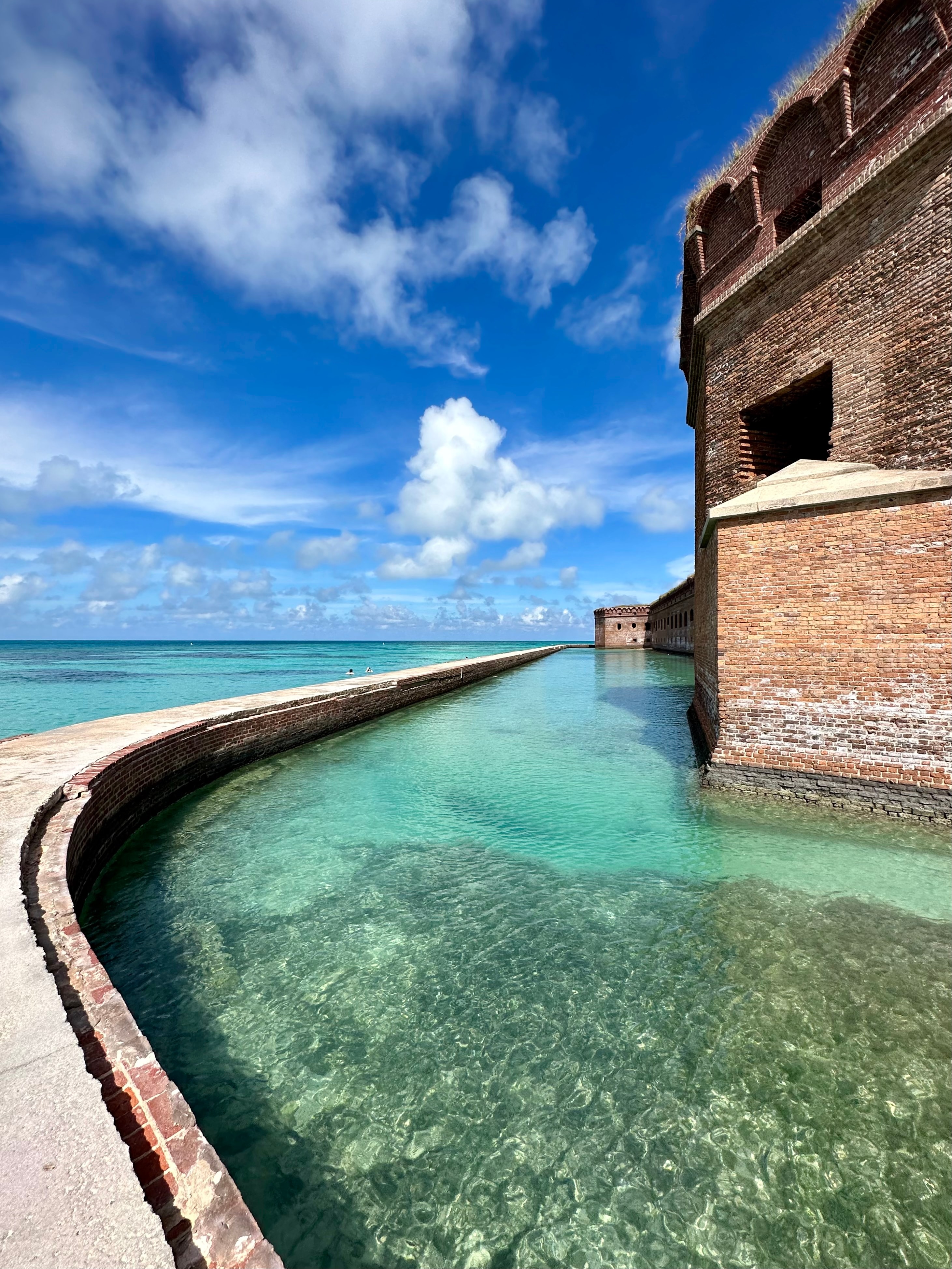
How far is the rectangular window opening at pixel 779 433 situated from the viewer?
800cm

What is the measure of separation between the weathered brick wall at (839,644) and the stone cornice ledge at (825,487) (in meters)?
0.11

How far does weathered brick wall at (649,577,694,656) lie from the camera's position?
29734 millimetres

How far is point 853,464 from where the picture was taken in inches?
246

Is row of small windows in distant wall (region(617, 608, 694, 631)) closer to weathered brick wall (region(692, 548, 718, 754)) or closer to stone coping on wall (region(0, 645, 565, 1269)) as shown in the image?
weathered brick wall (region(692, 548, 718, 754))


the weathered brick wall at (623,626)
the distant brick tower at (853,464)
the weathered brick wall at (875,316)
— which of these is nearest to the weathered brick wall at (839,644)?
the distant brick tower at (853,464)

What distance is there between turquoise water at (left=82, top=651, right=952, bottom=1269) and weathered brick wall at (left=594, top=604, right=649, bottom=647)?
46250mm

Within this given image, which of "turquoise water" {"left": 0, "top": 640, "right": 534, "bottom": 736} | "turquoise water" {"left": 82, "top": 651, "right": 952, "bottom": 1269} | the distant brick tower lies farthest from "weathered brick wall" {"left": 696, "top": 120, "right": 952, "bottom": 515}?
"turquoise water" {"left": 0, "top": 640, "right": 534, "bottom": 736}

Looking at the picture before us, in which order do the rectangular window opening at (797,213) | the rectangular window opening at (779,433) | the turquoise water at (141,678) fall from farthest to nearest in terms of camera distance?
1. the turquoise water at (141,678)
2. the rectangular window opening at (779,433)
3. the rectangular window opening at (797,213)

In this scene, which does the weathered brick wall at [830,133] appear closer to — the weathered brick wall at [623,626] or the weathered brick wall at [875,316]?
the weathered brick wall at [875,316]

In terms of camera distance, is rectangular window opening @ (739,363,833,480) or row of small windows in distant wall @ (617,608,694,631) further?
row of small windows in distant wall @ (617,608,694,631)

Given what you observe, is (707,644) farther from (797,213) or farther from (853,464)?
(797,213)

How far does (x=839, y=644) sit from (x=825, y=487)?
70.7 inches

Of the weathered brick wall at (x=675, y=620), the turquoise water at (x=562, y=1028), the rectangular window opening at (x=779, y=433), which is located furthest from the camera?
the weathered brick wall at (x=675, y=620)

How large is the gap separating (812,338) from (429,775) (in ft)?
26.8
